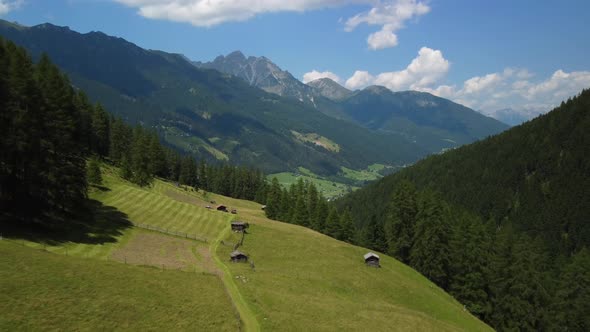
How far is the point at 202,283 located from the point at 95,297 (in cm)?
1309

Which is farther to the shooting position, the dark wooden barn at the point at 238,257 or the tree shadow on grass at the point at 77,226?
the dark wooden barn at the point at 238,257

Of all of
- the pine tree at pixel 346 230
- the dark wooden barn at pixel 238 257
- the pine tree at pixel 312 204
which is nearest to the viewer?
the dark wooden barn at pixel 238 257

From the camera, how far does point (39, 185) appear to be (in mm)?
46281

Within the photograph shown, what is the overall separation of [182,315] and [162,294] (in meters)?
4.71

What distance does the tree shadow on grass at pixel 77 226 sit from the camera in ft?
145

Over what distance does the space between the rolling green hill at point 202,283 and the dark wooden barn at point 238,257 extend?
1241 millimetres

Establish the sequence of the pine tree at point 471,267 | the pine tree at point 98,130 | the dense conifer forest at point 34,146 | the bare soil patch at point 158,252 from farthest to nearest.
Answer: the pine tree at point 98,130 → the pine tree at point 471,267 → the bare soil patch at point 158,252 → the dense conifer forest at point 34,146

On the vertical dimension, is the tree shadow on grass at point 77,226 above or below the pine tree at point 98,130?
below

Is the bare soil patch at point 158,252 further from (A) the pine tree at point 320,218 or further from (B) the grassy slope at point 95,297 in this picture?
(A) the pine tree at point 320,218

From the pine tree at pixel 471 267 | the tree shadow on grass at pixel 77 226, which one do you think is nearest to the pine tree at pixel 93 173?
the tree shadow on grass at pixel 77 226

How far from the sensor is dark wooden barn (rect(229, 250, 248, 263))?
5912 centimetres

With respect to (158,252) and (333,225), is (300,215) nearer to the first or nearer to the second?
(333,225)

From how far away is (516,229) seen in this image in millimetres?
142750

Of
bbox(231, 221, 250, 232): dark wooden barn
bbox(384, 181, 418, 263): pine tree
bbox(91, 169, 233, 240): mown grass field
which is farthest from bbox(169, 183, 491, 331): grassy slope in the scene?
bbox(384, 181, 418, 263): pine tree
